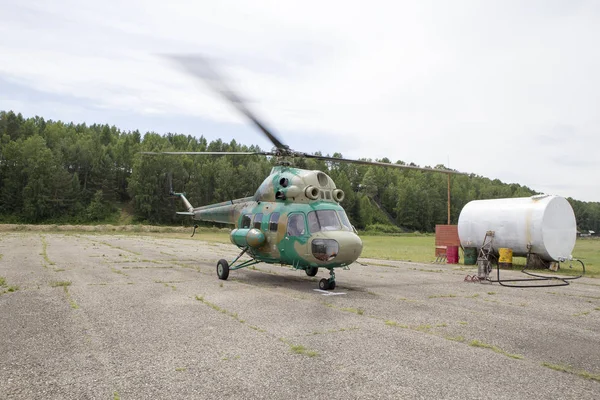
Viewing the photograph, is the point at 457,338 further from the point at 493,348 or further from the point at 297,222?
the point at 297,222

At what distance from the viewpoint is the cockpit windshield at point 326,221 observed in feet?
42.1

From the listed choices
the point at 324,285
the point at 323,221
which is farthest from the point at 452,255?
the point at 323,221

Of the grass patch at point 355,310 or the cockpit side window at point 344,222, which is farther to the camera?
the cockpit side window at point 344,222

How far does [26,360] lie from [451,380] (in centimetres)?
606

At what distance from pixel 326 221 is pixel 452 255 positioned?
46.8ft

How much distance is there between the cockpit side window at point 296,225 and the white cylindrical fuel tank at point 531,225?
1333 cm

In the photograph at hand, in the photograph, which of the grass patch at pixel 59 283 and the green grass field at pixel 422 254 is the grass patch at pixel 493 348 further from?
the green grass field at pixel 422 254

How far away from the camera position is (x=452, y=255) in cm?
2453

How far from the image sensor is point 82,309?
989cm

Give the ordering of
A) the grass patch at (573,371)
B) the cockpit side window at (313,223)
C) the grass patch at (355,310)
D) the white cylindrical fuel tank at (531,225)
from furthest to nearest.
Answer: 1. the white cylindrical fuel tank at (531,225)
2. the cockpit side window at (313,223)
3. the grass patch at (355,310)
4. the grass patch at (573,371)

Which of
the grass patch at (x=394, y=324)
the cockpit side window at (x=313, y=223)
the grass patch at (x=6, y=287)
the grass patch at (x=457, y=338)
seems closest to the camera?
the grass patch at (x=457, y=338)

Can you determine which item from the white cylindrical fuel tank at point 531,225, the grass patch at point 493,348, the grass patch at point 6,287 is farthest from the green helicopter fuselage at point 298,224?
the white cylindrical fuel tank at point 531,225

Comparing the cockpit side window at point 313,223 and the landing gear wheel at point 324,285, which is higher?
the cockpit side window at point 313,223

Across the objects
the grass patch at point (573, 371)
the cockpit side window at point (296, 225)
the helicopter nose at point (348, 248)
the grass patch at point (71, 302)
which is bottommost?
the grass patch at point (71, 302)
